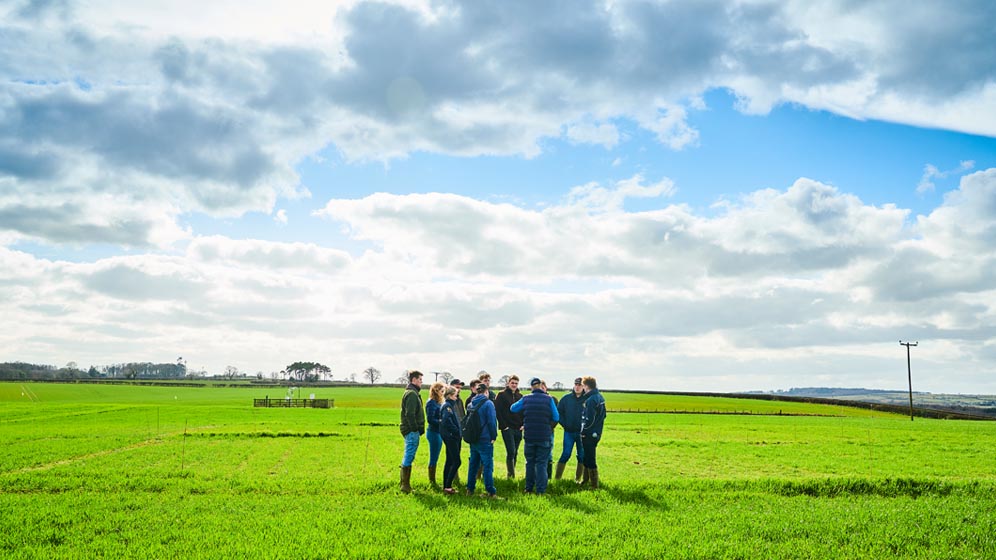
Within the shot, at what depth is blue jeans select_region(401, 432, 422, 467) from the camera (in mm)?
13938

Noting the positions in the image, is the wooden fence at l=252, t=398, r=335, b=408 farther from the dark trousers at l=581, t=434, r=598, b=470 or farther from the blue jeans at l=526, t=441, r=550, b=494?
the blue jeans at l=526, t=441, r=550, b=494

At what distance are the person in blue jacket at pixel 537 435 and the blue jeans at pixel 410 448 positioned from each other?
7.96ft

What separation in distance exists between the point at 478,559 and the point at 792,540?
5177 millimetres

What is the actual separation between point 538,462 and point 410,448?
2802 millimetres

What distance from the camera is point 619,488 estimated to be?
48.0ft

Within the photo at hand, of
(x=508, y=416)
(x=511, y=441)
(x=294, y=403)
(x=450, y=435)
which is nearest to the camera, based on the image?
(x=450, y=435)

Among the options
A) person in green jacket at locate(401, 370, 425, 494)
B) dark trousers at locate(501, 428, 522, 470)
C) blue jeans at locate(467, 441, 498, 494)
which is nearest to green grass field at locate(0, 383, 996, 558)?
blue jeans at locate(467, 441, 498, 494)

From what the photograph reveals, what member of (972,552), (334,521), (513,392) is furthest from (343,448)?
(972,552)

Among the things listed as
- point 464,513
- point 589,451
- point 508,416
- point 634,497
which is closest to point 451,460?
point 464,513

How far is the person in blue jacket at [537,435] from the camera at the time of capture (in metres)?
14.0

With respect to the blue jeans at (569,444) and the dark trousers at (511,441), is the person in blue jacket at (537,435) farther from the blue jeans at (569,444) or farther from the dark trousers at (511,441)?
the dark trousers at (511,441)

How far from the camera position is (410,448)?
1419 centimetres

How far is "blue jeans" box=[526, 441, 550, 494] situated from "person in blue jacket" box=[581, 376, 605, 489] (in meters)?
1.19

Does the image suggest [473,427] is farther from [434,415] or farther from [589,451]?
[589,451]
